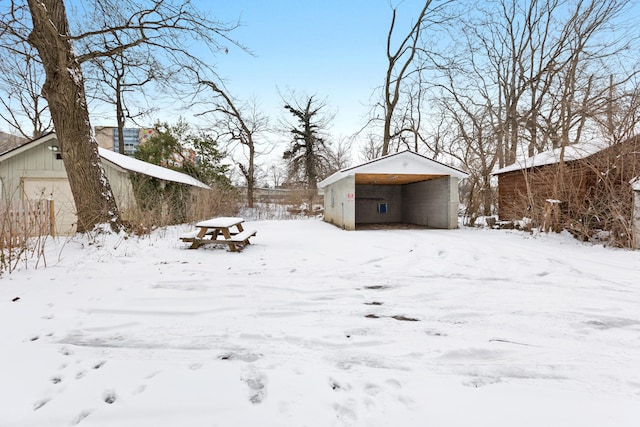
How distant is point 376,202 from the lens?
15297 mm

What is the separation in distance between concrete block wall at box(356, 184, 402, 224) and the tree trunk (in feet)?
37.4

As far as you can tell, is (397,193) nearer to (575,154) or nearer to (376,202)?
(376,202)

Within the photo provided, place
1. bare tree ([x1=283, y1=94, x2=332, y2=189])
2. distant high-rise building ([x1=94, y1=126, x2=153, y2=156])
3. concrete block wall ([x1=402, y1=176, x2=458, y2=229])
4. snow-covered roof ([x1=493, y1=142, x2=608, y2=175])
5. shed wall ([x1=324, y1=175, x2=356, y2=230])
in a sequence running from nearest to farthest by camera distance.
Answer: snow-covered roof ([x1=493, y1=142, x2=608, y2=175]) → shed wall ([x1=324, y1=175, x2=356, y2=230]) → concrete block wall ([x1=402, y1=176, x2=458, y2=229]) → distant high-rise building ([x1=94, y1=126, x2=153, y2=156]) → bare tree ([x1=283, y1=94, x2=332, y2=189])

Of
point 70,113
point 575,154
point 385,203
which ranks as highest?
point 70,113

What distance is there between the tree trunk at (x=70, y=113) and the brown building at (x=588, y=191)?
439 inches

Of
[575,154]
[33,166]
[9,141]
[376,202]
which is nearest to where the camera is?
[575,154]

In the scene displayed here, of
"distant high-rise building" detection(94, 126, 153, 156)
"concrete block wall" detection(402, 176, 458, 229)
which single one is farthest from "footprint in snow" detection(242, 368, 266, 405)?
"distant high-rise building" detection(94, 126, 153, 156)

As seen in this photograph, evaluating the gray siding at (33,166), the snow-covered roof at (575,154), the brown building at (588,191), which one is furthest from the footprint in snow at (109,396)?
the gray siding at (33,166)

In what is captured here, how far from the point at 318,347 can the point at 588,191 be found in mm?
8394

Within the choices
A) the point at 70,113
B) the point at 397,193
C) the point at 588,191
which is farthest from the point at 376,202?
the point at 70,113

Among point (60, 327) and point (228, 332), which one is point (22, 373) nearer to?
point (60, 327)

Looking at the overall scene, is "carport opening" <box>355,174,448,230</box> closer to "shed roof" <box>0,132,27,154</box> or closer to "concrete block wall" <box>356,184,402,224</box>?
"concrete block wall" <box>356,184,402,224</box>

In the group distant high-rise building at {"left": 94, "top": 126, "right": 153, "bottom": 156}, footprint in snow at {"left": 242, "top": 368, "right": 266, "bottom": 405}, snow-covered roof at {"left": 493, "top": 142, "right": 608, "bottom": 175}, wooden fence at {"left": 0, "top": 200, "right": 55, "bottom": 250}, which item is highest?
distant high-rise building at {"left": 94, "top": 126, "right": 153, "bottom": 156}

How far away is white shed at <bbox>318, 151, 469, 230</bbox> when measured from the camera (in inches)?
411
